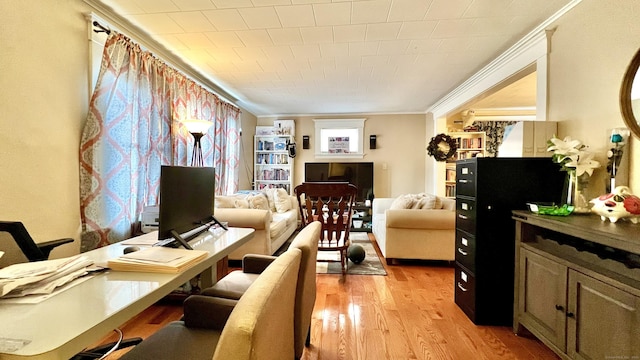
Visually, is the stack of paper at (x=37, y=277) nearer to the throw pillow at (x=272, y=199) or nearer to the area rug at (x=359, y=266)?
the area rug at (x=359, y=266)

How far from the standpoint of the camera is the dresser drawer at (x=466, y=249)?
2.11 m

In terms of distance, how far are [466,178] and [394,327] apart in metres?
1.28

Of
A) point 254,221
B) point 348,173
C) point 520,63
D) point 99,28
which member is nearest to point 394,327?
point 254,221

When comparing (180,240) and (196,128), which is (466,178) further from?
(196,128)

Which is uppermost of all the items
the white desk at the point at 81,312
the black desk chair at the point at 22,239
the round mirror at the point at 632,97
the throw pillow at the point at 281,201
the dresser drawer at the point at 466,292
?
the round mirror at the point at 632,97

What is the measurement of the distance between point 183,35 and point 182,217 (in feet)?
6.61

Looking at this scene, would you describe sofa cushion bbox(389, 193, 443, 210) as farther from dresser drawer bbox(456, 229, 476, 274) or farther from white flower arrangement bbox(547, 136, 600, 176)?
white flower arrangement bbox(547, 136, 600, 176)

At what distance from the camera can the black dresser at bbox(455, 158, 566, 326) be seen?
200 cm

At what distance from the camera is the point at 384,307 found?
2318 mm

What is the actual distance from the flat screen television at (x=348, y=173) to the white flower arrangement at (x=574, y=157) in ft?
13.4

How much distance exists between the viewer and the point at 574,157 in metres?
1.76

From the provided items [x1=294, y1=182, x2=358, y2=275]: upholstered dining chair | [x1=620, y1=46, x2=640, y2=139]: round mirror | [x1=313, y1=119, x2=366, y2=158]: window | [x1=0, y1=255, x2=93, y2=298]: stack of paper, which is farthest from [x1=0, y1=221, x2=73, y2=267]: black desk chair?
[x1=313, y1=119, x2=366, y2=158]: window

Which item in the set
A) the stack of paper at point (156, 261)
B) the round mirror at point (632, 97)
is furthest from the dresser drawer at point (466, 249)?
the stack of paper at point (156, 261)

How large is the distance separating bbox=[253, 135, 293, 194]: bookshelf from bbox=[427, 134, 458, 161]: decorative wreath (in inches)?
116
